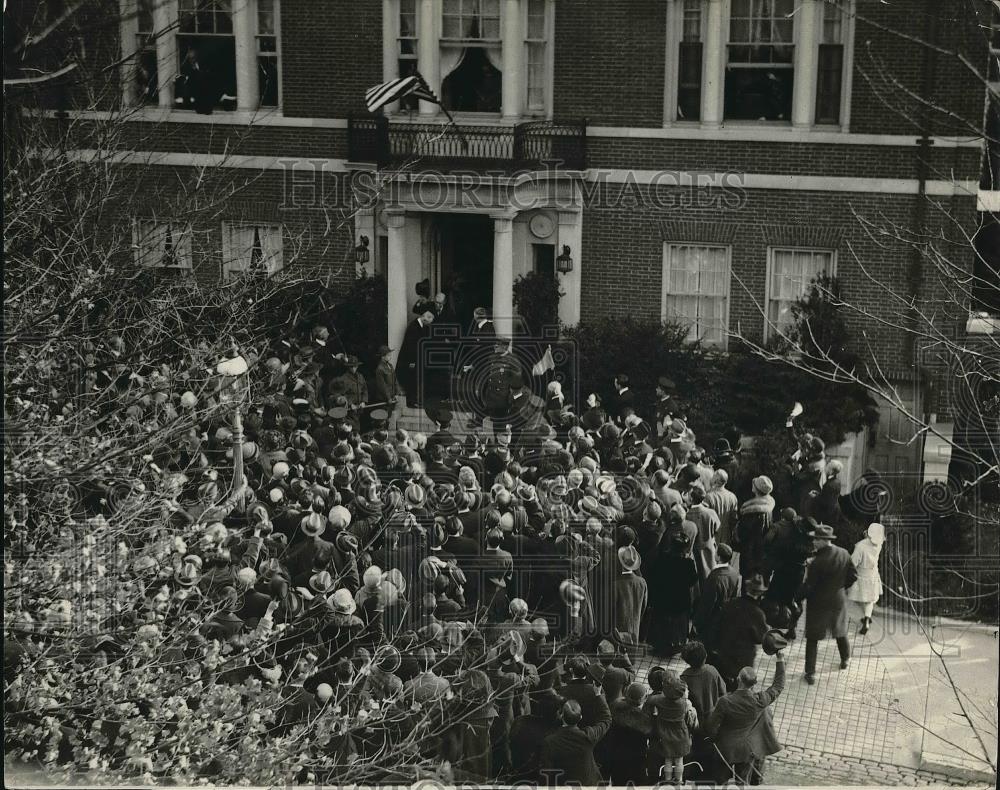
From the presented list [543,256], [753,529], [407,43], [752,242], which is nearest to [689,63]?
[752,242]

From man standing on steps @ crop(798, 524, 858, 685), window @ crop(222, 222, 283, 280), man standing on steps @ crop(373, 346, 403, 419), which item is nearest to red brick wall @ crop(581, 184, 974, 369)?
man standing on steps @ crop(373, 346, 403, 419)

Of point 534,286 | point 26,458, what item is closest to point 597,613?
point 26,458

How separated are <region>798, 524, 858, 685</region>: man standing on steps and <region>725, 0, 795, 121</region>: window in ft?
23.5

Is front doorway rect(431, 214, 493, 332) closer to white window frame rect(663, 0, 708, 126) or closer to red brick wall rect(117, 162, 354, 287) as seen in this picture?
red brick wall rect(117, 162, 354, 287)

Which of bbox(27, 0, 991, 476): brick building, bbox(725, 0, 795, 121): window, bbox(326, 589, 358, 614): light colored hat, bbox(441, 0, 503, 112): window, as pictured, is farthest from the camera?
bbox(441, 0, 503, 112): window

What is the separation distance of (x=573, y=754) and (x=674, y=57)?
1036cm

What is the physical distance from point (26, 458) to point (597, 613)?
16.9 feet

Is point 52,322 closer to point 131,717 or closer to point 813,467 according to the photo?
point 131,717

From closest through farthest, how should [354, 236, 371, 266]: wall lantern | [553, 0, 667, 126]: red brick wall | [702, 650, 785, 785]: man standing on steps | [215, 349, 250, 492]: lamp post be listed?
[702, 650, 785, 785]: man standing on steps < [215, 349, 250, 492]: lamp post < [553, 0, 667, 126]: red brick wall < [354, 236, 371, 266]: wall lantern

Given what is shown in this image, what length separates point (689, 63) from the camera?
1574cm

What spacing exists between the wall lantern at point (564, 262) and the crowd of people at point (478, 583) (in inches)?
125

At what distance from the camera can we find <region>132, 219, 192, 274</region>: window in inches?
412

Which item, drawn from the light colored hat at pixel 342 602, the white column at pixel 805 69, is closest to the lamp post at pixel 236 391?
the light colored hat at pixel 342 602

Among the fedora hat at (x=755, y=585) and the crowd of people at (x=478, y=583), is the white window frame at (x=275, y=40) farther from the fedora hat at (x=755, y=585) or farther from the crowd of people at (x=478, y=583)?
the fedora hat at (x=755, y=585)
